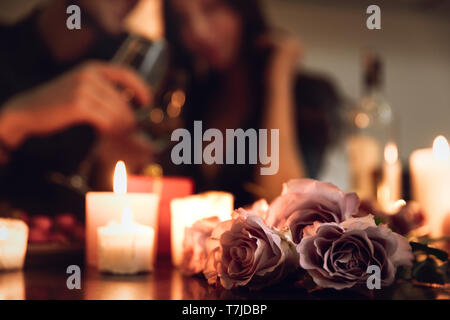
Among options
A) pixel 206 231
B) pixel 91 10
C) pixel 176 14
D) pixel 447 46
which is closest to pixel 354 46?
pixel 447 46

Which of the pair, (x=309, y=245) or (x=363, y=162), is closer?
(x=309, y=245)

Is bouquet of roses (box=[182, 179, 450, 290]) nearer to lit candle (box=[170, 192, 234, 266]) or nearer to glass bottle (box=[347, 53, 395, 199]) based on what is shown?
lit candle (box=[170, 192, 234, 266])

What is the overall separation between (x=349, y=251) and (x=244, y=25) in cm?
139

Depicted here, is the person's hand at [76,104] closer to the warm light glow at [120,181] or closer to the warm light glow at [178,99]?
the warm light glow at [178,99]

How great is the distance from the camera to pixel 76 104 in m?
1.32

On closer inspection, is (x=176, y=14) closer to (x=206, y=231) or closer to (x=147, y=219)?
(x=147, y=219)

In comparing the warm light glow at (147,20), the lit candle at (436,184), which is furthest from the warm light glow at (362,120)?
the lit candle at (436,184)

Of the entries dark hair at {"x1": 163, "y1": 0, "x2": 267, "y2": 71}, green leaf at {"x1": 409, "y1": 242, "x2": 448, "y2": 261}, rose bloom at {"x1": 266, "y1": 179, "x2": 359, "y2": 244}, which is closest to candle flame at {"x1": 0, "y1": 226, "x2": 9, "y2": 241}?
rose bloom at {"x1": 266, "y1": 179, "x2": 359, "y2": 244}

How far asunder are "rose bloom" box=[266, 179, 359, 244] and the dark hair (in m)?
1.17

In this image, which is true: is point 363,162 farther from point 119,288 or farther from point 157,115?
point 119,288

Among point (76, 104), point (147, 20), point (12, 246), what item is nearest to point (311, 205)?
point (12, 246)

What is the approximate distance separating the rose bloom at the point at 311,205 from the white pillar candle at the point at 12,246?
24cm

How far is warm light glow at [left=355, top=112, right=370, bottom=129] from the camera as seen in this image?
167 cm
